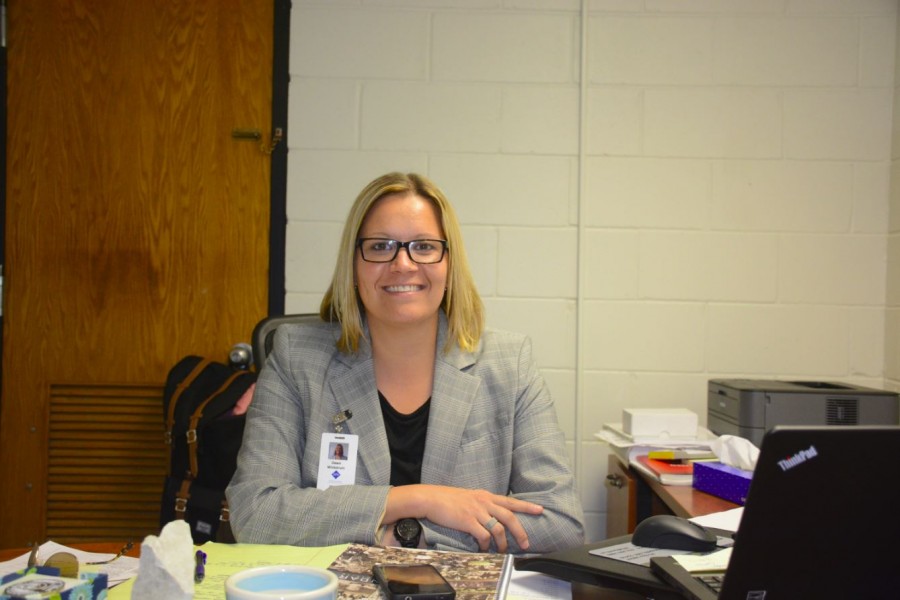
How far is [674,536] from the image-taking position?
109 centimetres

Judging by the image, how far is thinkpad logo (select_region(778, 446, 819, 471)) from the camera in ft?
2.45

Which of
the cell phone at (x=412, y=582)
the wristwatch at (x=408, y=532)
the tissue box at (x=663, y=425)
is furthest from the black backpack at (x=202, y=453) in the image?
the cell phone at (x=412, y=582)

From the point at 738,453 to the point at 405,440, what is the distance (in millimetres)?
800

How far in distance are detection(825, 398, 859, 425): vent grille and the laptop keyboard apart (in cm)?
137

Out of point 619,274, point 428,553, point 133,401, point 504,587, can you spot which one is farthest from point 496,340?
point 133,401

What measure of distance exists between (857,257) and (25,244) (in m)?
2.87

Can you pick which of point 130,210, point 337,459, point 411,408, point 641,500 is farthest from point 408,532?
point 130,210

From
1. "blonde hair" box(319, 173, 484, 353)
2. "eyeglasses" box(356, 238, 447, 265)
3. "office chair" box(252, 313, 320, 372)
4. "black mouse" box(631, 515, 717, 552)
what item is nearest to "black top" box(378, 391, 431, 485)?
"blonde hair" box(319, 173, 484, 353)

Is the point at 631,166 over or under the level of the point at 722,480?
over

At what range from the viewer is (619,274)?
2.77m

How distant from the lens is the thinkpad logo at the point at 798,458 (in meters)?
0.75

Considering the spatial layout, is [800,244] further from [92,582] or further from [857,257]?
[92,582]

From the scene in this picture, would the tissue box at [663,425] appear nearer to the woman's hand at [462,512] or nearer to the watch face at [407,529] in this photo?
the woman's hand at [462,512]

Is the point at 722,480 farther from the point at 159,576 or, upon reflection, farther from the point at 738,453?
the point at 159,576
